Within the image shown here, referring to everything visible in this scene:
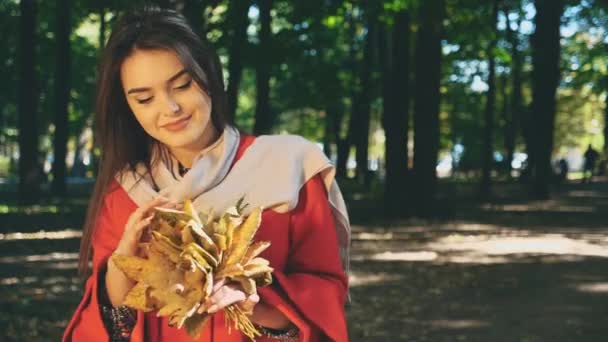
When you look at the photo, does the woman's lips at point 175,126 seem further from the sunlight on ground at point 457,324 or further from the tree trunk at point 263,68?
the tree trunk at point 263,68

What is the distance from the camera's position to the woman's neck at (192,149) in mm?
2504

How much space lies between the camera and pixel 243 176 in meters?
2.39

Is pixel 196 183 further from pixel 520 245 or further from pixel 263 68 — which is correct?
pixel 263 68

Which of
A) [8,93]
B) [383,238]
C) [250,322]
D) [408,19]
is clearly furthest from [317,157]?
[8,93]

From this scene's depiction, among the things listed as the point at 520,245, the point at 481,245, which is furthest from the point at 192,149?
the point at 520,245

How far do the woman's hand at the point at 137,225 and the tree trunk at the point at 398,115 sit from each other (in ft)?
57.7

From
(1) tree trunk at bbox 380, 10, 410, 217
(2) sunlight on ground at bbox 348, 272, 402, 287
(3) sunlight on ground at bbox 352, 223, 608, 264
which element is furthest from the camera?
(1) tree trunk at bbox 380, 10, 410, 217

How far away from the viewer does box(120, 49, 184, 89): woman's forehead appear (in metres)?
2.38

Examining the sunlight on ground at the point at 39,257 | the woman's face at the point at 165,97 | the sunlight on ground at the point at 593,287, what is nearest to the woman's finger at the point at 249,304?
the woman's face at the point at 165,97

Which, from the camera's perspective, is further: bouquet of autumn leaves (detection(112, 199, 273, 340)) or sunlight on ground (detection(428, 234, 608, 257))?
sunlight on ground (detection(428, 234, 608, 257))

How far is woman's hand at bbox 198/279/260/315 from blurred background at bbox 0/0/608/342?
2.53 ft

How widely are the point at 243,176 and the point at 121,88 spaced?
43cm

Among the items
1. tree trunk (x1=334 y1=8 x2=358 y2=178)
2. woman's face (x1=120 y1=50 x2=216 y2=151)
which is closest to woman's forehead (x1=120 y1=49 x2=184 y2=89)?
woman's face (x1=120 y1=50 x2=216 y2=151)

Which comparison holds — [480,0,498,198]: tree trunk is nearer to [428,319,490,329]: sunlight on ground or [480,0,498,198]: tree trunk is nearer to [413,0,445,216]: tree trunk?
[413,0,445,216]: tree trunk
